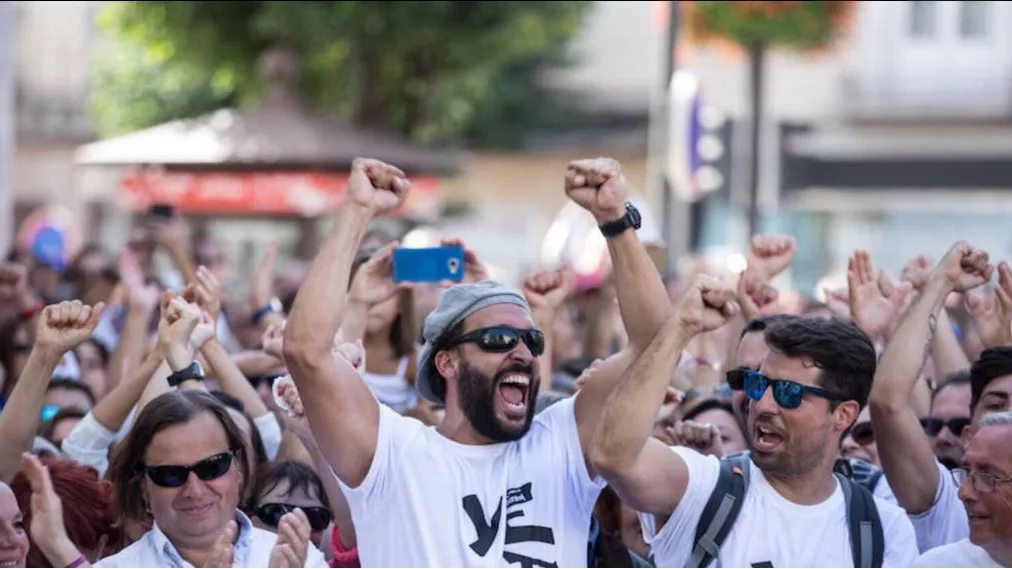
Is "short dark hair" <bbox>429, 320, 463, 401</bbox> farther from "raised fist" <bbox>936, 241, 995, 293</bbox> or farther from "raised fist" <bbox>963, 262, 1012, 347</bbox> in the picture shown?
"raised fist" <bbox>963, 262, 1012, 347</bbox>

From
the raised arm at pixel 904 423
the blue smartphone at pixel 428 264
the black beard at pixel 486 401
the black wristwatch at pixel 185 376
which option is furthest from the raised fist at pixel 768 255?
the black beard at pixel 486 401

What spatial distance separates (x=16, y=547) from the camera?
5.07 metres

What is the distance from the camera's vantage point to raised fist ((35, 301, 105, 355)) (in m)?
5.91

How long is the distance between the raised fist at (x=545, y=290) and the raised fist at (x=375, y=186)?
156cm

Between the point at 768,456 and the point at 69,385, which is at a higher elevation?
the point at 768,456

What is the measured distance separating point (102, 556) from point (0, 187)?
756cm

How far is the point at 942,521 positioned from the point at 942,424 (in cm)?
92

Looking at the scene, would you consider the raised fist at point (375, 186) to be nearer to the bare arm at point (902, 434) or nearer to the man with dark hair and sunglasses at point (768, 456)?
the man with dark hair and sunglasses at point (768, 456)

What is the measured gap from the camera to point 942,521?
570 cm

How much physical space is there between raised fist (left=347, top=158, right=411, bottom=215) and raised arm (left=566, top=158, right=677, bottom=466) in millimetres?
453

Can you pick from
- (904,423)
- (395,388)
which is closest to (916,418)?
(904,423)

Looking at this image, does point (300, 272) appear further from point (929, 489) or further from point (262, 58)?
point (929, 489)

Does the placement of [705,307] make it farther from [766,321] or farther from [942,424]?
[942,424]

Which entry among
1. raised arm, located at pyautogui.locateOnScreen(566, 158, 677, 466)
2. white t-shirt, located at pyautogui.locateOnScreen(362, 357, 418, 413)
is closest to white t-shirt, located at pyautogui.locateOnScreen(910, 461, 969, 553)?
raised arm, located at pyautogui.locateOnScreen(566, 158, 677, 466)
